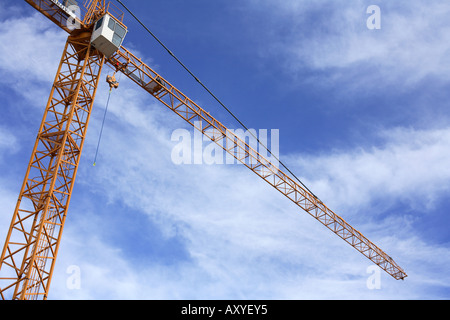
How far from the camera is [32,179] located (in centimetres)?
2598

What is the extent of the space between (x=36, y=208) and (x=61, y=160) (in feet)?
12.0

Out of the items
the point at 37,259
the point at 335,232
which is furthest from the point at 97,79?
the point at 335,232

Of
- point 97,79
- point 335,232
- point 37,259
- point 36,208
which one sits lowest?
point 37,259

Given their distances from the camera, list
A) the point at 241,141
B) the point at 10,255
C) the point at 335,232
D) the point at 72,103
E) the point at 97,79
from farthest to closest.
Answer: the point at 335,232
the point at 241,141
the point at 97,79
the point at 72,103
the point at 10,255

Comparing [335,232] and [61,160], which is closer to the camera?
[61,160]

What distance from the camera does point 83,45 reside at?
30828mm

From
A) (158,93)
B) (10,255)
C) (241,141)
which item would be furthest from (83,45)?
(241,141)

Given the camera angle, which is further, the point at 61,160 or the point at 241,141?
the point at 241,141
